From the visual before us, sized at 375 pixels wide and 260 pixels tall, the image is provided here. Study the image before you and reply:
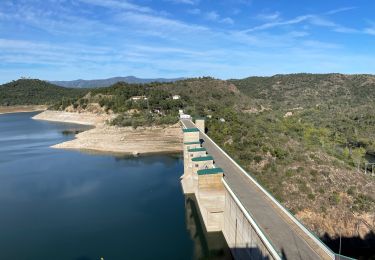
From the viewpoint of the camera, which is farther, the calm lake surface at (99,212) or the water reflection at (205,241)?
the calm lake surface at (99,212)

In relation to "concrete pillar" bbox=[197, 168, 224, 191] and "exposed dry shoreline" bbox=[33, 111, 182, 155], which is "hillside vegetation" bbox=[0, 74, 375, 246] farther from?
"concrete pillar" bbox=[197, 168, 224, 191]

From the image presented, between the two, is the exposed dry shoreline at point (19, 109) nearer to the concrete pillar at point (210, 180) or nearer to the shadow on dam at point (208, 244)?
the shadow on dam at point (208, 244)

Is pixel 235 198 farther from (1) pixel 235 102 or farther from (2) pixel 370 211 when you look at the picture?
(1) pixel 235 102

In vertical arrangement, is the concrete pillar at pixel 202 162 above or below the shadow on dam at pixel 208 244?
above

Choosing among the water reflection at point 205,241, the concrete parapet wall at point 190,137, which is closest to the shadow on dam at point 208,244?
the water reflection at point 205,241

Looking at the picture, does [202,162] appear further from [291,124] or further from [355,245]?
[291,124]

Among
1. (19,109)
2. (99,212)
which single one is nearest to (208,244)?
(99,212)

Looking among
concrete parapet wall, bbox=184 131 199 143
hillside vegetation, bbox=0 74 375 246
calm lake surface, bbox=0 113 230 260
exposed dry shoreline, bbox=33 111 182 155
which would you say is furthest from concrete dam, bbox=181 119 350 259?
exposed dry shoreline, bbox=33 111 182 155
